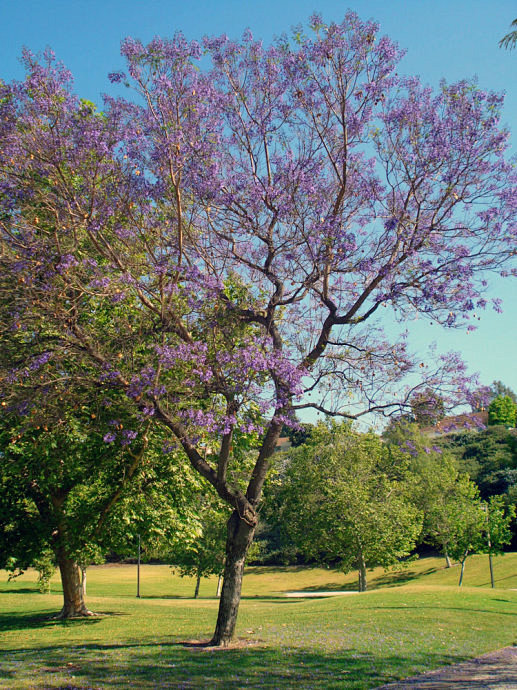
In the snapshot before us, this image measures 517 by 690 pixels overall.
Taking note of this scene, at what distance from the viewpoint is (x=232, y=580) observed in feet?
36.0

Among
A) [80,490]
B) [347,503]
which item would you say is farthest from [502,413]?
[80,490]

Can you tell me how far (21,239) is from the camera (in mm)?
10789

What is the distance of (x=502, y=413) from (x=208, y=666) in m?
79.5

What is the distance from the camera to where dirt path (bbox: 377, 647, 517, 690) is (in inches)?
309

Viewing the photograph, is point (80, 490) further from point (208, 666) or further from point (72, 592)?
point (208, 666)

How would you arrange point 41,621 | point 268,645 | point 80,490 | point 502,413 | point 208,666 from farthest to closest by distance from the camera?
1. point 502,413
2. point 41,621
3. point 80,490
4. point 268,645
5. point 208,666

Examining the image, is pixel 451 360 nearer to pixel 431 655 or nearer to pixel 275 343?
pixel 275 343

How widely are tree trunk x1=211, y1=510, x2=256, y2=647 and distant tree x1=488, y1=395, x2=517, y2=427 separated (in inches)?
2958

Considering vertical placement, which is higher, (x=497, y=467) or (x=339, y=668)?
(x=497, y=467)

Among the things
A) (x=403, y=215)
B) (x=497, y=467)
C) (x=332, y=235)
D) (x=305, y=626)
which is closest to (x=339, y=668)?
(x=305, y=626)

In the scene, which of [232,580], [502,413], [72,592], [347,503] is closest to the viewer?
[232,580]

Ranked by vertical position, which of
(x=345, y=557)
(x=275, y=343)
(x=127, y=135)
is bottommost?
(x=345, y=557)

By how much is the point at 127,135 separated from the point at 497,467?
55.6 meters

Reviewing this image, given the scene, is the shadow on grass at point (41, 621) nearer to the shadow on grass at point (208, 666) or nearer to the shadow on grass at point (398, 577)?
the shadow on grass at point (208, 666)
